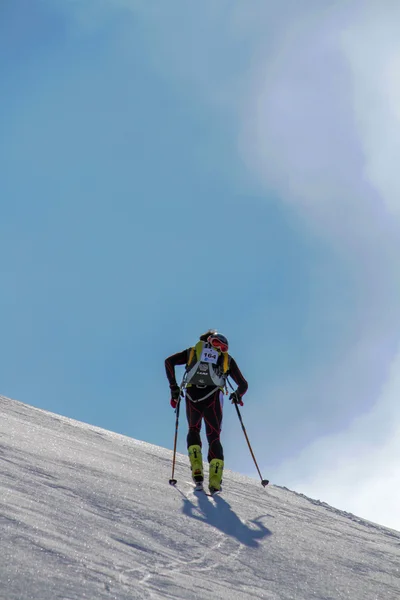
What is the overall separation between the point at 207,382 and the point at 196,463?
132cm

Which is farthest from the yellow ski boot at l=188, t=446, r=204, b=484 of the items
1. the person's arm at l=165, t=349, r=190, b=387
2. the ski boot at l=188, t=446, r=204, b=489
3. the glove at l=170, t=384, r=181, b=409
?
the person's arm at l=165, t=349, r=190, b=387

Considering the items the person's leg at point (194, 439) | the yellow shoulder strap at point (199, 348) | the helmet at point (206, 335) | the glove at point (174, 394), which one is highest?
the helmet at point (206, 335)

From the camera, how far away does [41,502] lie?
5887mm

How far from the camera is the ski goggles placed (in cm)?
962

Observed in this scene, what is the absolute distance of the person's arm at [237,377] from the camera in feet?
32.3

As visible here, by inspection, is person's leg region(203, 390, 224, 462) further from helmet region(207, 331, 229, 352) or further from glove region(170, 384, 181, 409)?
helmet region(207, 331, 229, 352)

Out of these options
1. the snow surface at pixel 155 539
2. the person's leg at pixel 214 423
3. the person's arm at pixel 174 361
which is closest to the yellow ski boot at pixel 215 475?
the person's leg at pixel 214 423

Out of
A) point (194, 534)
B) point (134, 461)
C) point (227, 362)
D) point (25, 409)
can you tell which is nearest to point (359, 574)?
point (194, 534)

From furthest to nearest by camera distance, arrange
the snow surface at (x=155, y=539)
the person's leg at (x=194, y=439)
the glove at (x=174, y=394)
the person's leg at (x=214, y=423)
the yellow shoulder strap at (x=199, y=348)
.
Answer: the yellow shoulder strap at (x=199, y=348), the glove at (x=174, y=394), the person's leg at (x=214, y=423), the person's leg at (x=194, y=439), the snow surface at (x=155, y=539)

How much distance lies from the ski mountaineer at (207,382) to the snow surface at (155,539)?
0.88 metres

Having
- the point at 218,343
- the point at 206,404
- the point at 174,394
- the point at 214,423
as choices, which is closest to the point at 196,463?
the point at 214,423

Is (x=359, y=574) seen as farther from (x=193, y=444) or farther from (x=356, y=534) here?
(x=193, y=444)

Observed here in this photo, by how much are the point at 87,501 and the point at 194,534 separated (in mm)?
1211

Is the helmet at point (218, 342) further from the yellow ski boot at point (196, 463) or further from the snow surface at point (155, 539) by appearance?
the snow surface at point (155, 539)
